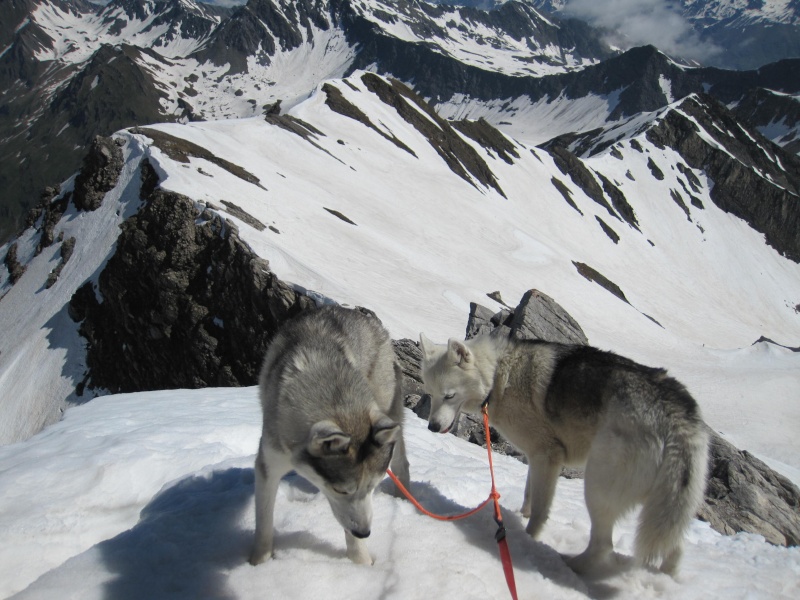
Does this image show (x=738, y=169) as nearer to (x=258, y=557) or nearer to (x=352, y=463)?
(x=352, y=463)

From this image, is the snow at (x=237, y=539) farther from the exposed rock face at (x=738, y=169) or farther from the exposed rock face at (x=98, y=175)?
the exposed rock face at (x=738, y=169)

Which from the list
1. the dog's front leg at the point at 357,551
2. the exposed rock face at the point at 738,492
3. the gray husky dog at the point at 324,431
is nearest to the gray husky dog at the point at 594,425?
the gray husky dog at the point at 324,431

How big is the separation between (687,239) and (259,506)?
93728mm

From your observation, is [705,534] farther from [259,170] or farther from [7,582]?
[259,170]

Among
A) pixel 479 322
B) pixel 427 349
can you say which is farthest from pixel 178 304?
pixel 427 349

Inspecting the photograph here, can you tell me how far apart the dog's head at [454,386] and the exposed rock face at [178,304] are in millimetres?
12617

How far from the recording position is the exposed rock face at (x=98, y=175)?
2819cm

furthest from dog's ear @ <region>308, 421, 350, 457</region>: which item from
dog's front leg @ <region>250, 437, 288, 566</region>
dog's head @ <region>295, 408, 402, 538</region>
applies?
dog's front leg @ <region>250, 437, 288, 566</region>

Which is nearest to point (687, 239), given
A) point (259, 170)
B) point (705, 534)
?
point (259, 170)

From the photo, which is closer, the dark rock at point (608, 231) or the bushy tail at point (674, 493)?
the bushy tail at point (674, 493)

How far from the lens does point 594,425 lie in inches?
198

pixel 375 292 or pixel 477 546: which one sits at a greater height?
pixel 477 546

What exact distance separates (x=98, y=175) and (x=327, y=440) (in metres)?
31.4

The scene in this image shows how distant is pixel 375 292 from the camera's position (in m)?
22.9
